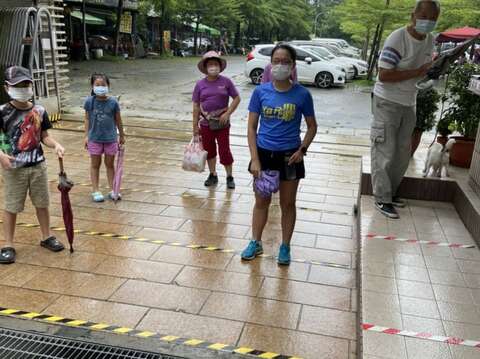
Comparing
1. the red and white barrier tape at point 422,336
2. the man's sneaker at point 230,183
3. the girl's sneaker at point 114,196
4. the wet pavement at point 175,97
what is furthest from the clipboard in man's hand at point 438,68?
the wet pavement at point 175,97

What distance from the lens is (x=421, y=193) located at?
16.0ft

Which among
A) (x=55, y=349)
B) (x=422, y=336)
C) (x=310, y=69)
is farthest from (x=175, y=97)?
(x=422, y=336)

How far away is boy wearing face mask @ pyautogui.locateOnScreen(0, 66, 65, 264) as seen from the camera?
141 inches

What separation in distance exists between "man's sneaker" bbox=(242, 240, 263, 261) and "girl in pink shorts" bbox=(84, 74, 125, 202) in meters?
2.01

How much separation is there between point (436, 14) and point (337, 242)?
2.08 m

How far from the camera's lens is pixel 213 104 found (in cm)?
539

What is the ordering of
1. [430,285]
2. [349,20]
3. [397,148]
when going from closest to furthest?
[430,285]
[397,148]
[349,20]

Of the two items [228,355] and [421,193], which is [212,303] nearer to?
[228,355]

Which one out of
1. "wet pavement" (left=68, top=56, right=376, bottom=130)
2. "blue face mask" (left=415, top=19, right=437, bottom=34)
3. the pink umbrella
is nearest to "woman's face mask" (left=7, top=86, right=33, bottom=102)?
the pink umbrella

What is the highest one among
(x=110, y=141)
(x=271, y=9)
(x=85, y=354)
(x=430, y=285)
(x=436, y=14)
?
(x=271, y=9)

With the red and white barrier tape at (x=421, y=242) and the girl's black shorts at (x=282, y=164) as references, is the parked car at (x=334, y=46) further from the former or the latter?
the girl's black shorts at (x=282, y=164)

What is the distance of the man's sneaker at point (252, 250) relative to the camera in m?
3.96

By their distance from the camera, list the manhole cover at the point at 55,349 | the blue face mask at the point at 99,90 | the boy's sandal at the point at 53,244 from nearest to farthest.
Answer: the manhole cover at the point at 55,349, the boy's sandal at the point at 53,244, the blue face mask at the point at 99,90

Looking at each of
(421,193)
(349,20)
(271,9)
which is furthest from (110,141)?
(271,9)
